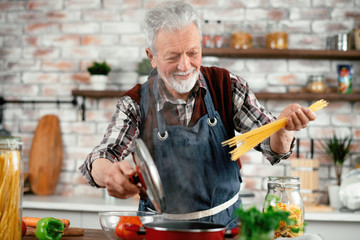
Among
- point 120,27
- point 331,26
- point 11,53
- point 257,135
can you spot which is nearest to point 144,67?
point 120,27

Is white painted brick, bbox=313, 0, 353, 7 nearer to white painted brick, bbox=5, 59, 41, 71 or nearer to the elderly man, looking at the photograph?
the elderly man

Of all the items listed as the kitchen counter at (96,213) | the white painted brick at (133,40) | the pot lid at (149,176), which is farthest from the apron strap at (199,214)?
the white painted brick at (133,40)

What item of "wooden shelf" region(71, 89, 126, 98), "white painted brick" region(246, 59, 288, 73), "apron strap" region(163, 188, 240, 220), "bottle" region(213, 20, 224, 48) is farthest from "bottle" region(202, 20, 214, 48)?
"apron strap" region(163, 188, 240, 220)

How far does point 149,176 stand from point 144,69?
2.37m

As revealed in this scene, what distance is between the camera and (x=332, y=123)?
11.0 ft

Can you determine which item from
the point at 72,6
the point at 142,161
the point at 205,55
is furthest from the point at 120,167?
the point at 72,6

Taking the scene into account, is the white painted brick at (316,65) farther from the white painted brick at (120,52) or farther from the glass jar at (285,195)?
the glass jar at (285,195)

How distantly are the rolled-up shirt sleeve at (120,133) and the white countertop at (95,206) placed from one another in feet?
3.94

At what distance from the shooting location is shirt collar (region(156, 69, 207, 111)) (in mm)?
1792

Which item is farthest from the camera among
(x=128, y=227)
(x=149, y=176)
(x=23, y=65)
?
(x=23, y=65)

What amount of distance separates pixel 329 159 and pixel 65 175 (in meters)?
2.16

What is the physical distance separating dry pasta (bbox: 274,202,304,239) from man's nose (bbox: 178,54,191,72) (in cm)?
63

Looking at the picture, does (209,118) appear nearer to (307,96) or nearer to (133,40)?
(307,96)

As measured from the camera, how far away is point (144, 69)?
3305 mm
